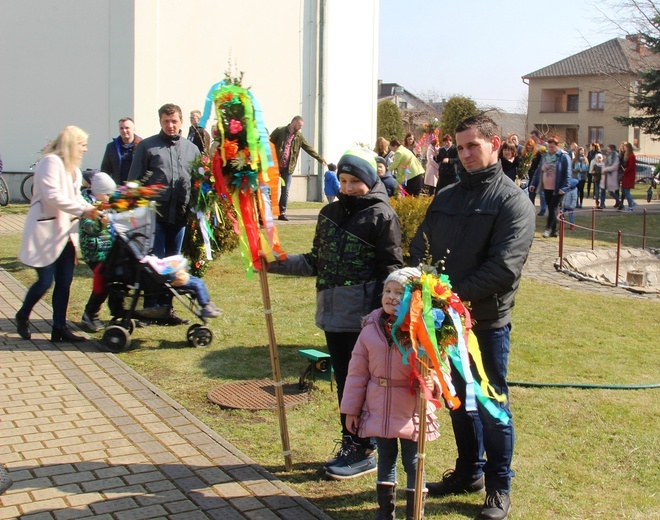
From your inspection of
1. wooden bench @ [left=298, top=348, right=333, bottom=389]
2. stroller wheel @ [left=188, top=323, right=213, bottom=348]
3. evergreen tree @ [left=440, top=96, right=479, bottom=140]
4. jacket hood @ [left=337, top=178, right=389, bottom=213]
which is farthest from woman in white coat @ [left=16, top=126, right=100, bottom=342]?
evergreen tree @ [left=440, top=96, right=479, bottom=140]

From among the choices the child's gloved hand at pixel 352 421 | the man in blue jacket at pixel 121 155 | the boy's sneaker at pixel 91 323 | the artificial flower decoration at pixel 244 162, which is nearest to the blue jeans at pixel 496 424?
the child's gloved hand at pixel 352 421

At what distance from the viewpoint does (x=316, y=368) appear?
665 cm

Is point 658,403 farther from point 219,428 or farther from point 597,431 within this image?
point 219,428

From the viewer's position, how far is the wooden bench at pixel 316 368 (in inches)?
260

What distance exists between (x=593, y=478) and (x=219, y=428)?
2530 mm

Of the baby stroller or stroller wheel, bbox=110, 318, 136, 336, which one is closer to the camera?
the baby stroller

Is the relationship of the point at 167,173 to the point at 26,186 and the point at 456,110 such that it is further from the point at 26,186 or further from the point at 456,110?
the point at 456,110

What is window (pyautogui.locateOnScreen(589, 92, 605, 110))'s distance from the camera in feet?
226

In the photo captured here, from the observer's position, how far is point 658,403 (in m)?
6.48

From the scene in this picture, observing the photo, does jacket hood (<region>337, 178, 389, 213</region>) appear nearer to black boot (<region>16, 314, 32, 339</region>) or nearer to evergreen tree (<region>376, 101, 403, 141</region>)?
black boot (<region>16, 314, 32, 339</region>)

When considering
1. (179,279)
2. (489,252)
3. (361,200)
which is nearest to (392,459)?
(489,252)

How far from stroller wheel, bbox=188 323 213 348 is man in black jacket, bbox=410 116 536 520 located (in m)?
3.76

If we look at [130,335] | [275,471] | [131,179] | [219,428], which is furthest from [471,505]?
[131,179]

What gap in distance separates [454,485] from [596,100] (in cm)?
6980
